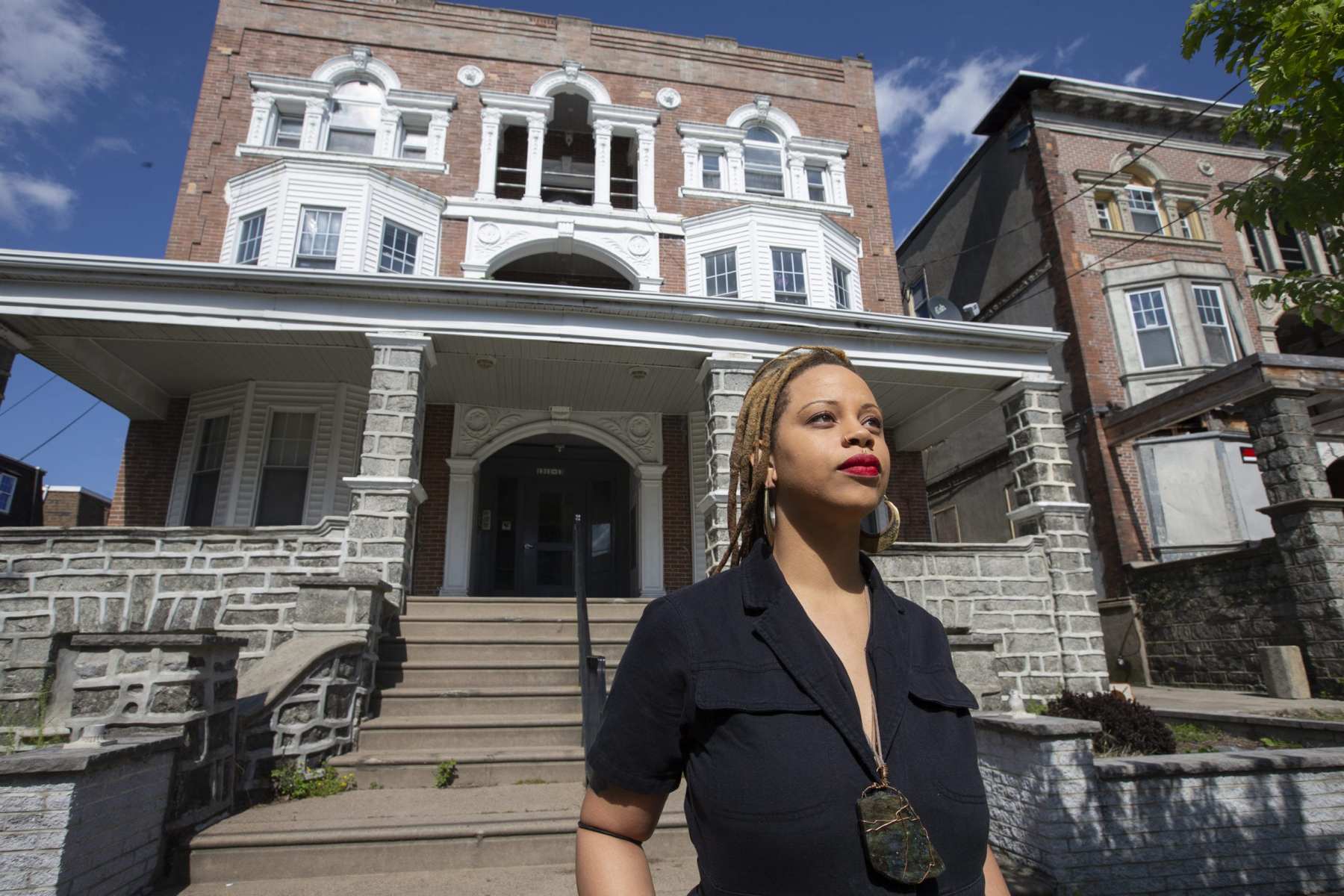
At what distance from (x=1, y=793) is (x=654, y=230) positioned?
11894 millimetres

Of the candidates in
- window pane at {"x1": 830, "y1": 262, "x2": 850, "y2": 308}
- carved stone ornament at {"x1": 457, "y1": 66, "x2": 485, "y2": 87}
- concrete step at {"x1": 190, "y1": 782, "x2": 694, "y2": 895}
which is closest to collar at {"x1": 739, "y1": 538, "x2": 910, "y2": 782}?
concrete step at {"x1": 190, "y1": 782, "x2": 694, "y2": 895}

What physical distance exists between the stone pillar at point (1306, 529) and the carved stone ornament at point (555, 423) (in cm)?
928

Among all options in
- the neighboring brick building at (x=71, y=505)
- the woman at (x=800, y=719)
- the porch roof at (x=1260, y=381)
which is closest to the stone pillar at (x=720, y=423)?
the woman at (x=800, y=719)

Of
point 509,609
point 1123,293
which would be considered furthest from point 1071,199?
point 509,609

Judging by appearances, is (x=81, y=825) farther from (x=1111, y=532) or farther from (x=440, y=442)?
(x=1111, y=532)

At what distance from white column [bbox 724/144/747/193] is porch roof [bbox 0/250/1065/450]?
514 centimetres

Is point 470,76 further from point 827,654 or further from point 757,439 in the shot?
point 827,654

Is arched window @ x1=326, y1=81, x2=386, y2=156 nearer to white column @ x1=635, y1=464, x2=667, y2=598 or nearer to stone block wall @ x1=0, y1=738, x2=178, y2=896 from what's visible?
white column @ x1=635, y1=464, x2=667, y2=598

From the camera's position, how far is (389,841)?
13.2 feet

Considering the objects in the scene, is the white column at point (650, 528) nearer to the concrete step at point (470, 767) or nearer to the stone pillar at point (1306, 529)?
the concrete step at point (470, 767)

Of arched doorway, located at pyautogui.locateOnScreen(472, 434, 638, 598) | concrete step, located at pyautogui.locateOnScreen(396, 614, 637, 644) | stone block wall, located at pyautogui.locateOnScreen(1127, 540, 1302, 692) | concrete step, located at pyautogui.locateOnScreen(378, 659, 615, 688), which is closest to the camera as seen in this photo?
concrete step, located at pyautogui.locateOnScreen(378, 659, 615, 688)

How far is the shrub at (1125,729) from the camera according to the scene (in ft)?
17.6

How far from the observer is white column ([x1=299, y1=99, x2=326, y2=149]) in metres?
12.8

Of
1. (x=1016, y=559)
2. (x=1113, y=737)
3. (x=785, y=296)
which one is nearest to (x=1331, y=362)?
(x=1016, y=559)
